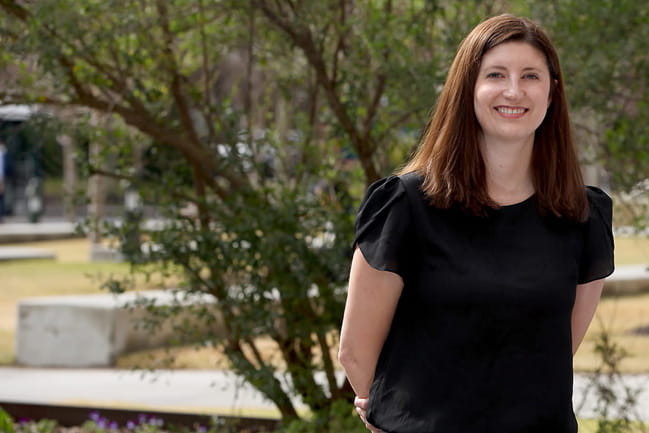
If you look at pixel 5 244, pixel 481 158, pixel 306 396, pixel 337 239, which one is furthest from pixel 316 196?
pixel 5 244

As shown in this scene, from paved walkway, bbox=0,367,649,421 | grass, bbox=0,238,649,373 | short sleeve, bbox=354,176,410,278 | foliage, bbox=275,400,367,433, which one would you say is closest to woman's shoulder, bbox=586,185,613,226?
short sleeve, bbox=354,176,410,278

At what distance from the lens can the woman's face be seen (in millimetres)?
2434

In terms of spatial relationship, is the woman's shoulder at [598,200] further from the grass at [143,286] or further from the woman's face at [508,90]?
the grass at [143,286]

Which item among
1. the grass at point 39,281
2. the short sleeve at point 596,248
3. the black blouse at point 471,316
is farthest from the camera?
the grass at point 39,281

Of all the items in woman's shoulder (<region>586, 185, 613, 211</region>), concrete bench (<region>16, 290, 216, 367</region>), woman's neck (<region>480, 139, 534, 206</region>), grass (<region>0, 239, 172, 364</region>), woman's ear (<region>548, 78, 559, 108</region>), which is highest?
woman's ear (<region>548, 78, 559, 108</region>)

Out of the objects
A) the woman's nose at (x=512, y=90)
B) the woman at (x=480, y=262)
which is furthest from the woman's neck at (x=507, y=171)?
the woman's nose at (x=512, y=90)

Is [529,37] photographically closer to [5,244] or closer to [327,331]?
[327,331]

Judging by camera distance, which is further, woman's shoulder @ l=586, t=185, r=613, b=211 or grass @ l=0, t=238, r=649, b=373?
grass @ l=0, t=238, r=649, b=373

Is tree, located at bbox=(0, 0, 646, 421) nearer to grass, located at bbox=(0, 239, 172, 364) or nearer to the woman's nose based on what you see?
the woman's nose

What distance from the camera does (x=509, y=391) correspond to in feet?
7.55

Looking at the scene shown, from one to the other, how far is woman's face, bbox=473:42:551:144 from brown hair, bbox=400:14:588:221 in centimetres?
2

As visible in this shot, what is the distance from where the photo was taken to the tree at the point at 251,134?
5375 mm

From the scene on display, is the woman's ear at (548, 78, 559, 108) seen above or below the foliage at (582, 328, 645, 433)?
above

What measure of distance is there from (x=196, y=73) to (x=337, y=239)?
232 centimetres
